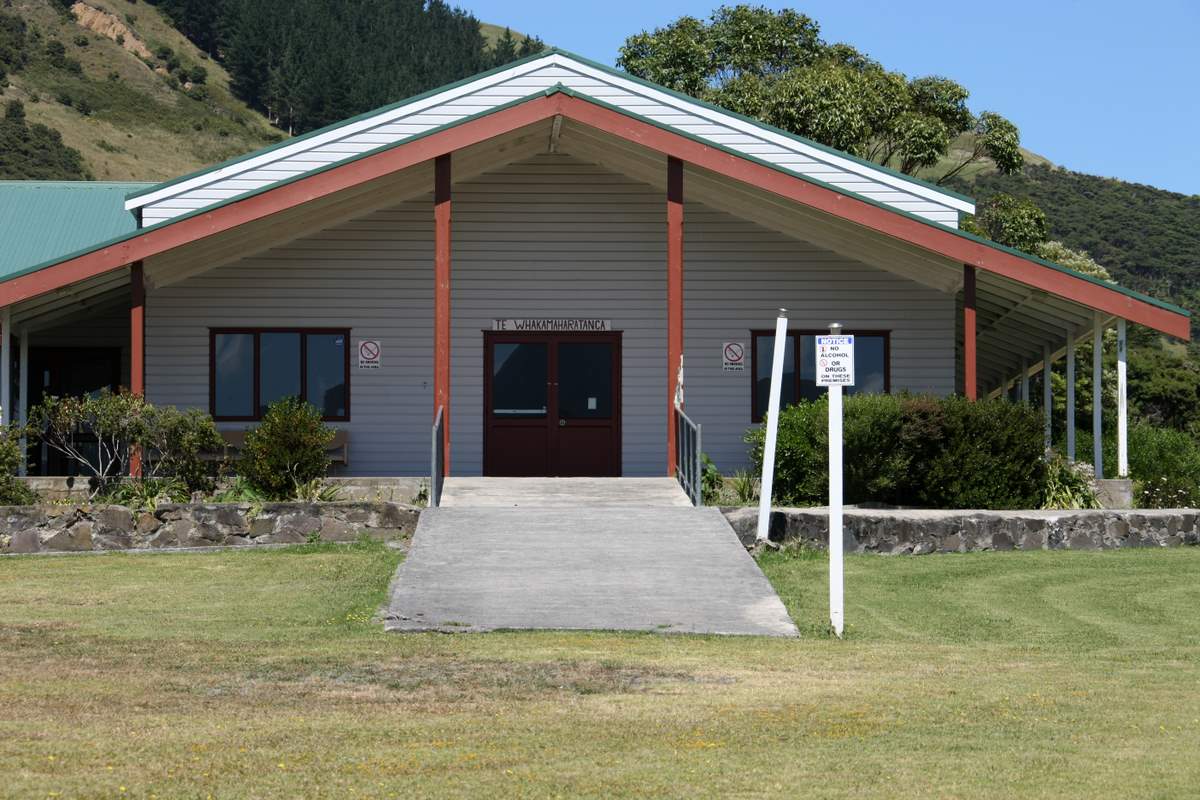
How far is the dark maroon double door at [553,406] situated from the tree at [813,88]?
19.1 metres

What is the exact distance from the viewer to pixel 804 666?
10.9 m

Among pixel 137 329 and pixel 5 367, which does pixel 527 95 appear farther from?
pixel 5 367

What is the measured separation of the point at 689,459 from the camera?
63.1 ft

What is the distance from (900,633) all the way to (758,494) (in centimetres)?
717

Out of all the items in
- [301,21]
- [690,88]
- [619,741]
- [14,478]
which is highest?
[301,21]

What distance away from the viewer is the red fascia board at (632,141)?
2020cm

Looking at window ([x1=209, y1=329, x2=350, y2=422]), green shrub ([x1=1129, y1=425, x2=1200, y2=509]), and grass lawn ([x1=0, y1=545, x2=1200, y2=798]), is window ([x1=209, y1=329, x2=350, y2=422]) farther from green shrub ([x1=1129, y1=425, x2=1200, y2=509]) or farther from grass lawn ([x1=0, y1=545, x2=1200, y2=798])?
green shrub ([x1=1129, y1=425, x2=1200, y2=509])

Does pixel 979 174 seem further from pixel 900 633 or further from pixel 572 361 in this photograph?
pixel 900 633

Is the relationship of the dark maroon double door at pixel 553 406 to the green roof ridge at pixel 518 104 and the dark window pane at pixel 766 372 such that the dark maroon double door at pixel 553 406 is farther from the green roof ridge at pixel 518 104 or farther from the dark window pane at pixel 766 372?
the green roof ridge at pixel 518 104

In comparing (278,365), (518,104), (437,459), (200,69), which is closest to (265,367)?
(278,365)

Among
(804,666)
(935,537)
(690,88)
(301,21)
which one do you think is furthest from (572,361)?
(301,21)

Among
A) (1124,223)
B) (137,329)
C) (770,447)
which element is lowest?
(770,447)

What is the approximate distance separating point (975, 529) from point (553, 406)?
7795 millimetres

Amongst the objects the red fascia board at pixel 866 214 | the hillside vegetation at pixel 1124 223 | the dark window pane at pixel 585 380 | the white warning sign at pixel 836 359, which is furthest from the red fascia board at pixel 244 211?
the hillside vegetation at pixel 1124 223
